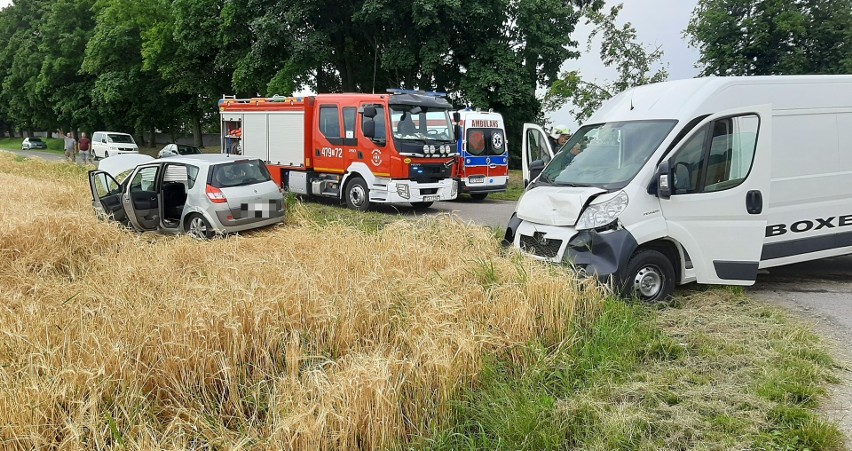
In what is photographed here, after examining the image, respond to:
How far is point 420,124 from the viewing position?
13.2m

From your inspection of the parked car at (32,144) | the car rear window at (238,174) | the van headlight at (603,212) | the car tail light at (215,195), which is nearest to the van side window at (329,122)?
the car rear window at (238,174)

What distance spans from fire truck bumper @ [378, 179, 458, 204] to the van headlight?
23.9 feet

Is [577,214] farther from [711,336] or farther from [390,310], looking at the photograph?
[390,310]

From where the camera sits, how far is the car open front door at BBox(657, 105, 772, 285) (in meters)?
5.82

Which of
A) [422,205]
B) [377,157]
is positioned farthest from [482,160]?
[377,157]

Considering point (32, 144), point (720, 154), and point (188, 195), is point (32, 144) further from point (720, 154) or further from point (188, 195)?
point (720, 154)

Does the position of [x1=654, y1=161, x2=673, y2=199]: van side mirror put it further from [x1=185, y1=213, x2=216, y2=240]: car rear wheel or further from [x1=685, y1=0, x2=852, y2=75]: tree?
[x1=685, y1=0, x2=852, y2=75]: tree

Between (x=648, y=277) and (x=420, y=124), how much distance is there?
825 cm

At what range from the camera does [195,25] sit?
28375mm

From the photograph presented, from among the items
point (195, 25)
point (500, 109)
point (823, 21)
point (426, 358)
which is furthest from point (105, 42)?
point (426, 358)

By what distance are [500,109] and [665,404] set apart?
73.6ft

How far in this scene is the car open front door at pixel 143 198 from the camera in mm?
10068

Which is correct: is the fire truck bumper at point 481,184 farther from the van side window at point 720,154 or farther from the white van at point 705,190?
the van side window at point 720,154

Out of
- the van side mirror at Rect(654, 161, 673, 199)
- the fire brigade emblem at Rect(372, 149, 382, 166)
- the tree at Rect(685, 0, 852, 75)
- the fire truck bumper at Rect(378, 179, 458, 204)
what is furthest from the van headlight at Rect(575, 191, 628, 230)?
the tree at Rect(685, 0, 852, 75)
